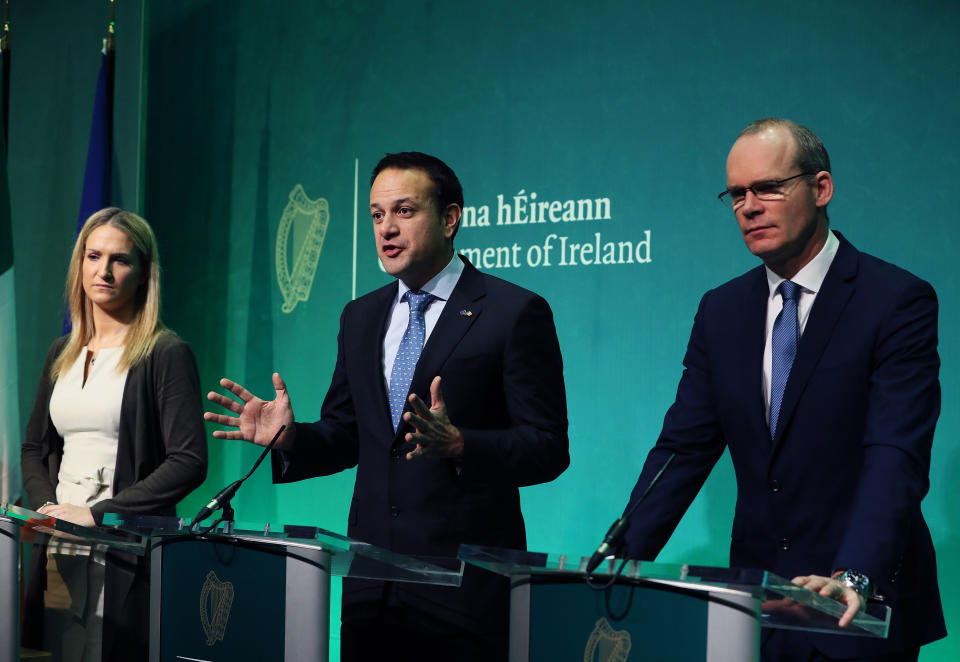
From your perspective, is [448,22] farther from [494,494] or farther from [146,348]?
[494,494]

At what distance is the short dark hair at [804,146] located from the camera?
7.23ft

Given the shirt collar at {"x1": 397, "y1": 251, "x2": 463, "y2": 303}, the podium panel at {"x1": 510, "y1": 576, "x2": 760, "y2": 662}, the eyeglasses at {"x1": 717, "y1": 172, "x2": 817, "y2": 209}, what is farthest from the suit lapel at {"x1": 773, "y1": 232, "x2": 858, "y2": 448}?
the shirt collar at {"x1": 397, "y1": 251, "x2": 463, "y2": 303}

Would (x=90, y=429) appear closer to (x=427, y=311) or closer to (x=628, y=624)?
(x=427, y=311)

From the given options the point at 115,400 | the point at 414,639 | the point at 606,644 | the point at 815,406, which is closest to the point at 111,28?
the point at 115,400

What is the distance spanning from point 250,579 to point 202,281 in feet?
12.7

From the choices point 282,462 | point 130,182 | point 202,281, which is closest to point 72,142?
point 130,182

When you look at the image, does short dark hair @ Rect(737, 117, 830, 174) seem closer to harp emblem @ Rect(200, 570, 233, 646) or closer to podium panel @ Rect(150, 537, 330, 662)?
podium panel @ Rect(150, 537, 330, 662)

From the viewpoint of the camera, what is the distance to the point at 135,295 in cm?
341

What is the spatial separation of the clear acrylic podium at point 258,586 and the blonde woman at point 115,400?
3.73ft

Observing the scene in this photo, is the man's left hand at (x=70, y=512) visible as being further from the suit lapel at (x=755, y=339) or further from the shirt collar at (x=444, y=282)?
the suit lapel at (x=755, y=339)

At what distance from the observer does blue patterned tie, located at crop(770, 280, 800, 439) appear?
7.23ft

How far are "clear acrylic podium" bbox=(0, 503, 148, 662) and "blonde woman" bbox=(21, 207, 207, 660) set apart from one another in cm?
79

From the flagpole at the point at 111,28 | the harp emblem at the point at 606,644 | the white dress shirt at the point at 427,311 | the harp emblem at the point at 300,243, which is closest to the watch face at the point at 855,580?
the harp emblem at the point at 606,644

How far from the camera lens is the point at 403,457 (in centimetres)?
253
